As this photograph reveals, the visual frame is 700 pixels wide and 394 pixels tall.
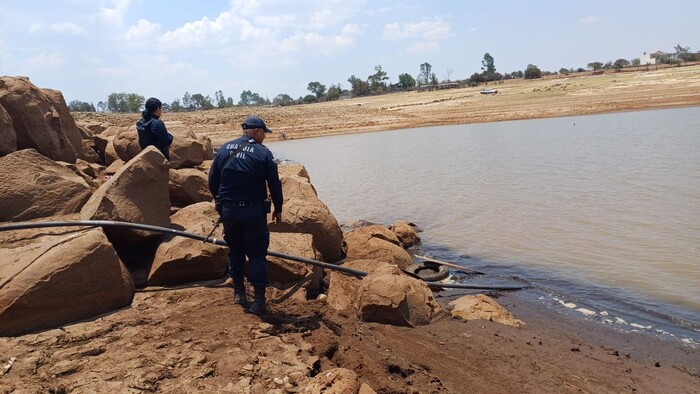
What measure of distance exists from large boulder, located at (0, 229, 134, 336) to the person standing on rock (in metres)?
3.27

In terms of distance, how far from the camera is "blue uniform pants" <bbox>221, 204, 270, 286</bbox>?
17.1 ft

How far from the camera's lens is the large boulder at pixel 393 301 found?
19.0ft

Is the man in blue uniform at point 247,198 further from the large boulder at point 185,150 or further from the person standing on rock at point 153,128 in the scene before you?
the large boulder at point 185,150

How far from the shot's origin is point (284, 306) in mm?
5730

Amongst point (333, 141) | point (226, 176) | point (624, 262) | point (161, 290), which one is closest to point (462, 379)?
point (226, 176)

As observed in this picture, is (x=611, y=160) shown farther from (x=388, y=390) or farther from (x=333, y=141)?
(x=333, y=141)

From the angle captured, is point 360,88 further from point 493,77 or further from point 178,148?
point 178,148

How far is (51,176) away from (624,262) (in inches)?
323

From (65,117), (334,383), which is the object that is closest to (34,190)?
(65,117)

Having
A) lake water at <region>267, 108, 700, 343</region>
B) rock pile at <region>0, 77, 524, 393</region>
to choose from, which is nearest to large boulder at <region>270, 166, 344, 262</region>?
rock pile at <region>0, 77, 524, 393</region>

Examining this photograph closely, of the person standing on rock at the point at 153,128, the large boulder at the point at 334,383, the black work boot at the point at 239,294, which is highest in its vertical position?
the person standing on rock at the point at 153,128

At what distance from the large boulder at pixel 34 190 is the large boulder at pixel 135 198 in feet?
1.23

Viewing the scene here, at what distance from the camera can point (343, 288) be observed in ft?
21.2

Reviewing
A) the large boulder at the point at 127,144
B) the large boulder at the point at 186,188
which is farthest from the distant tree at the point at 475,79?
the large boulder at the point at 186,188
